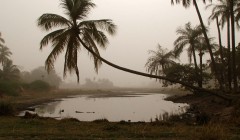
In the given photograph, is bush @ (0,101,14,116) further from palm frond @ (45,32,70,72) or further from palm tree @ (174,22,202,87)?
palm tree @ (174,22,202,87)

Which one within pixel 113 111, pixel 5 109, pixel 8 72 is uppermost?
pixel 8 72

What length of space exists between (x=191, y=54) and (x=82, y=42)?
3201 centimetres

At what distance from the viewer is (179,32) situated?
46500 millimetres

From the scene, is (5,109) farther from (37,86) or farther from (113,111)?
(37,86)

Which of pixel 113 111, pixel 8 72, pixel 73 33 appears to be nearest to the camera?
pixel 73 33

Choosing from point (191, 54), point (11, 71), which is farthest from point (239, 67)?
point (11, 71)

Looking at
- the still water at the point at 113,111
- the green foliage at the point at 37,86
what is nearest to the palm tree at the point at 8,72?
the green foliage at the point at 37,86

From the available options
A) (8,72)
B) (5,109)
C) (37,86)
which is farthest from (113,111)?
(8,72)

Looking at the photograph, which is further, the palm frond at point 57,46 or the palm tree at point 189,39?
the palm tree at point 189,39

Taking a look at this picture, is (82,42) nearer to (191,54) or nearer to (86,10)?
(86,10)

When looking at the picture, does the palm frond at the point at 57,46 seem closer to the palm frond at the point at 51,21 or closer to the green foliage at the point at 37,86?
the palm frond at the point at 51,21

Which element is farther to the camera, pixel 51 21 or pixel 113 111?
pixel 113 111

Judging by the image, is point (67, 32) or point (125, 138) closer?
point (125, 138)

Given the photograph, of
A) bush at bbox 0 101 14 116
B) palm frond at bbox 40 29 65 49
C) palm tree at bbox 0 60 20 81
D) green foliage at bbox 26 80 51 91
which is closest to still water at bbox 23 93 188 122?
bush at bbox 0 101 14 116
